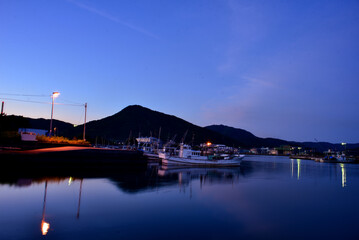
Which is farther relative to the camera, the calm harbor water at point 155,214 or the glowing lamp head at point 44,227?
the calm harbor water at point 155,214

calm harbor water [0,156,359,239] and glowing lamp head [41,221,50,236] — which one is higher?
glowing lamp head [41,221,50,236]

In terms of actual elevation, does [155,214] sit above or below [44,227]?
below

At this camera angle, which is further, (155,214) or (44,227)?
(155,214)

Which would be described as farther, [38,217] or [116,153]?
[116,153]

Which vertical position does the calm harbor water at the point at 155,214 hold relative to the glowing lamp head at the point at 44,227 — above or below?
below

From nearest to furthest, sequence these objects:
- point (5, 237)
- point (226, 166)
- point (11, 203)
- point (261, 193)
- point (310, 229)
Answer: point (5, 237) < point (310, 229) < point (11, 203) < point (261, 193) < point (226, 166)

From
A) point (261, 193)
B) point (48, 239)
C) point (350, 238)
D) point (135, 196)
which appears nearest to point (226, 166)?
point (261, 193)

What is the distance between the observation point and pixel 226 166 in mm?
61312

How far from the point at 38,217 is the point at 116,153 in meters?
27.9

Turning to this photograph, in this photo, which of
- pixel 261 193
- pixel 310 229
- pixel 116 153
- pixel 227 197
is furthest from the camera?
→ pixel 116 153

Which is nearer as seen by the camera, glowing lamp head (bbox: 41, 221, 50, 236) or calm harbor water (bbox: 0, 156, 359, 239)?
glowing lamp head (bbox: 41, 221, 50, 236)

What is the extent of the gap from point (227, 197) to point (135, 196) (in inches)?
306

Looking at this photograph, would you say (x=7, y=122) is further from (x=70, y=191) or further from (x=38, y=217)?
(x=38, y=217)

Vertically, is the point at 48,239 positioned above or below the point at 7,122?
below
